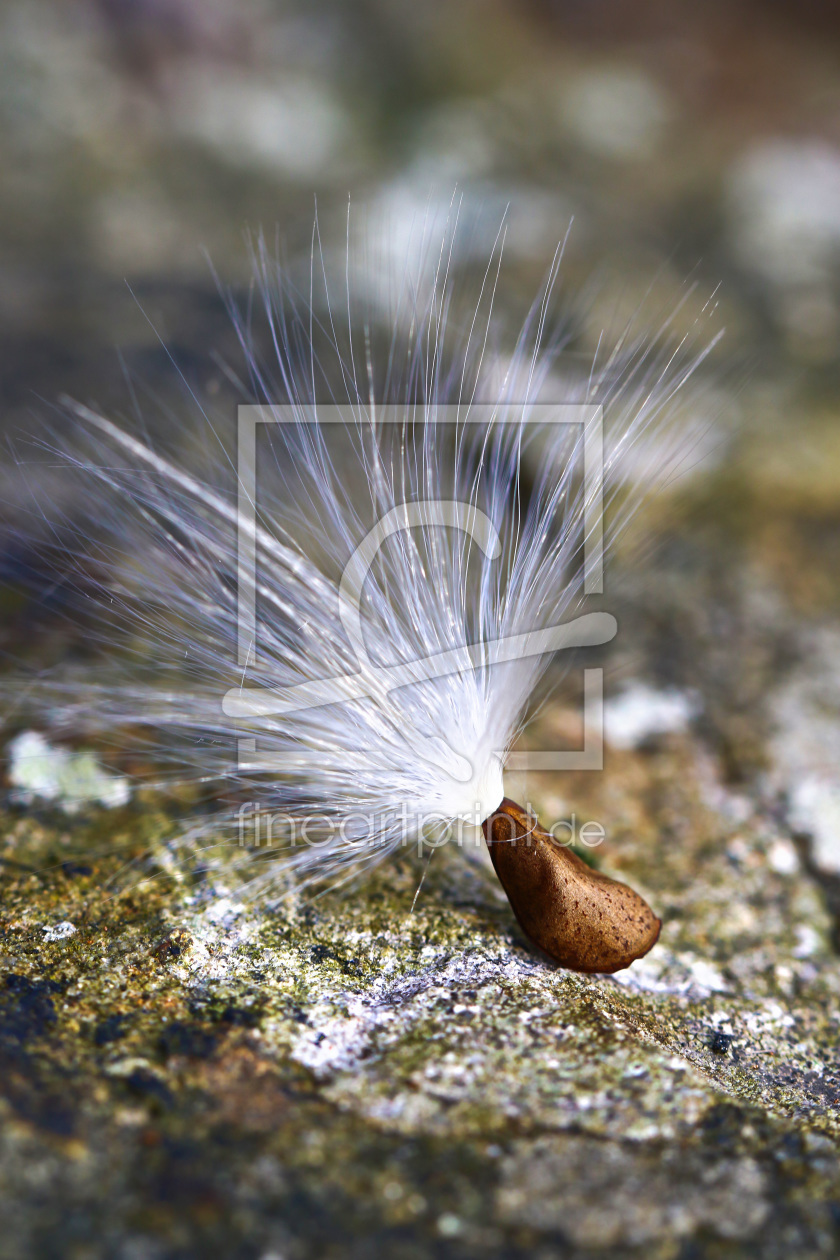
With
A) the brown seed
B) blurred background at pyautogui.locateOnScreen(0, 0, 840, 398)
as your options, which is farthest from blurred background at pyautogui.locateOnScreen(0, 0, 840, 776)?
the brown seed

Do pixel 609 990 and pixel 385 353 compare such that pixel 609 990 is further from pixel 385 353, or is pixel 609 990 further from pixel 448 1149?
pixel 385 353

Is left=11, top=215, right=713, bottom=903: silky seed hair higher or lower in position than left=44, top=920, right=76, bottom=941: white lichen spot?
higher

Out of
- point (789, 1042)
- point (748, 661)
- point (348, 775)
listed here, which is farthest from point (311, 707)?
point (748, 661)

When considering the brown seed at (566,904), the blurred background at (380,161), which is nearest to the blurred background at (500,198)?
the blurred background at (380,161)

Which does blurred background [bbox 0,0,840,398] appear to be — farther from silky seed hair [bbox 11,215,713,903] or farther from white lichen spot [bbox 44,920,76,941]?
white lichen spot [bbox 44,920,76,941]

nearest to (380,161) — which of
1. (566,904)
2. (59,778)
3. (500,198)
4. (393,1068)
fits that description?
(500,198)

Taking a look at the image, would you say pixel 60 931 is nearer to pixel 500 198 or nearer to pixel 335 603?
pixel 335 603

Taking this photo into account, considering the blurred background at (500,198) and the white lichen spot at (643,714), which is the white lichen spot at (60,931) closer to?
the blurred background at (500,198)
